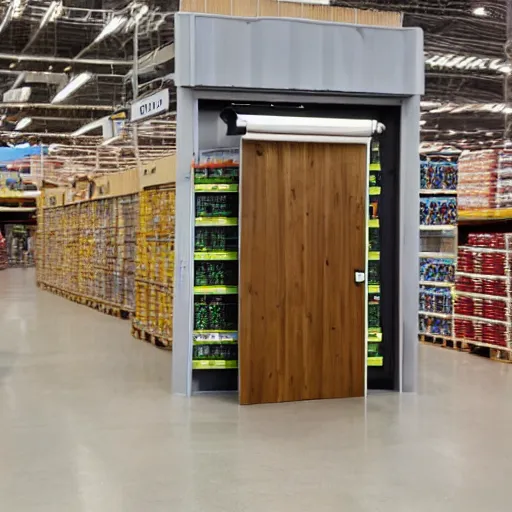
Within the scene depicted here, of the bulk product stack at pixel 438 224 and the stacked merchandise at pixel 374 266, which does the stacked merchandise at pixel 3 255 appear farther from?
the stacked merchandise at pixel 374 266

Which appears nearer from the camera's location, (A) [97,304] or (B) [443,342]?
(B) [443,342]

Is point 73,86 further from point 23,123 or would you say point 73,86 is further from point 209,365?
Result: point 209,365

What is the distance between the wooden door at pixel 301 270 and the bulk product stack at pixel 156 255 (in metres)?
2.95

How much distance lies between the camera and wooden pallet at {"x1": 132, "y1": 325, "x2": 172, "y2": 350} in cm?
902

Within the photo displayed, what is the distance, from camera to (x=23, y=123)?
23812 mm

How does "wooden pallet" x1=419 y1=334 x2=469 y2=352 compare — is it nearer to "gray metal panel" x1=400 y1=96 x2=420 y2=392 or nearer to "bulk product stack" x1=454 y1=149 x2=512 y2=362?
"bulk product stack" x1=454 y1=149 x2=512 y2=362

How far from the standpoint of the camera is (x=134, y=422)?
5410 millimetres

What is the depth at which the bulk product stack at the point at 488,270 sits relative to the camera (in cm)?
835

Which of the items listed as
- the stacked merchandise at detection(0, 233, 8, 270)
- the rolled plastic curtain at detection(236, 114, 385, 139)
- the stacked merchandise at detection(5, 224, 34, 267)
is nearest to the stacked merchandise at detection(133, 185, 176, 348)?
the rolled plastic curtain at detection(236, 114, 385, 139)

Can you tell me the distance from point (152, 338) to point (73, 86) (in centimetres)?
1096

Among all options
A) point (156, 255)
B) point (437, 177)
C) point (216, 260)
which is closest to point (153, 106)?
point (156, 255)

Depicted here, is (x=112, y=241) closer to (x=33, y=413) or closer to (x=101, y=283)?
(x=101, y=283)

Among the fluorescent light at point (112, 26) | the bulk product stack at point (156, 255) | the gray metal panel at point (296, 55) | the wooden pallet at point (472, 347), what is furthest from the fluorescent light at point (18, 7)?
the wooden pallet at point (472, 347)

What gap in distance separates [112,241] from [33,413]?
7.21 m
